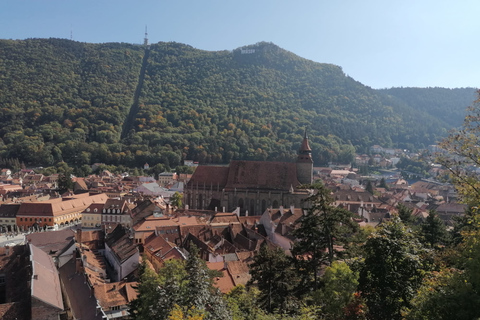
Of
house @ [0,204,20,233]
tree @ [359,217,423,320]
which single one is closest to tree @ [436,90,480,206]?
tree @ [359,217,423,320]

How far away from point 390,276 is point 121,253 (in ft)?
86.6

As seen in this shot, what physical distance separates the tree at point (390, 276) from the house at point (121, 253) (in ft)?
75.4

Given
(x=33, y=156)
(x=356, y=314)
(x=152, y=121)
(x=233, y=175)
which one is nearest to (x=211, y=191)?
(x=233, y=175)

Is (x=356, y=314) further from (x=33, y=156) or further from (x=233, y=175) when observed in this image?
(x=33, y=156)

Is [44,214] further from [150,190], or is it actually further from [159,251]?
[159,251]

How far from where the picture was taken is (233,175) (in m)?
60.7

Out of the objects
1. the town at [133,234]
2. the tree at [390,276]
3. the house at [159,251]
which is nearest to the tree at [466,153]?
the town at [133,234]

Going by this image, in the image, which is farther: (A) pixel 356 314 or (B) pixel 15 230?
(B) pixel 15 230

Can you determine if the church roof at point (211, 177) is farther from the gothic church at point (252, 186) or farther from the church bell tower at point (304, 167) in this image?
the church bell tower at point (304, 167)

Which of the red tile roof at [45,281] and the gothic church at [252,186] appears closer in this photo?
the red tile roof at [45,281]

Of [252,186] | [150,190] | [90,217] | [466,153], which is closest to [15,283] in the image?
[466,153]

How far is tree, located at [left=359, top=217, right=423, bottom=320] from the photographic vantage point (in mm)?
12711

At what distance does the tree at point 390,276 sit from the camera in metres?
12.7

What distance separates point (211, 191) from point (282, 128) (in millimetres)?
111017
